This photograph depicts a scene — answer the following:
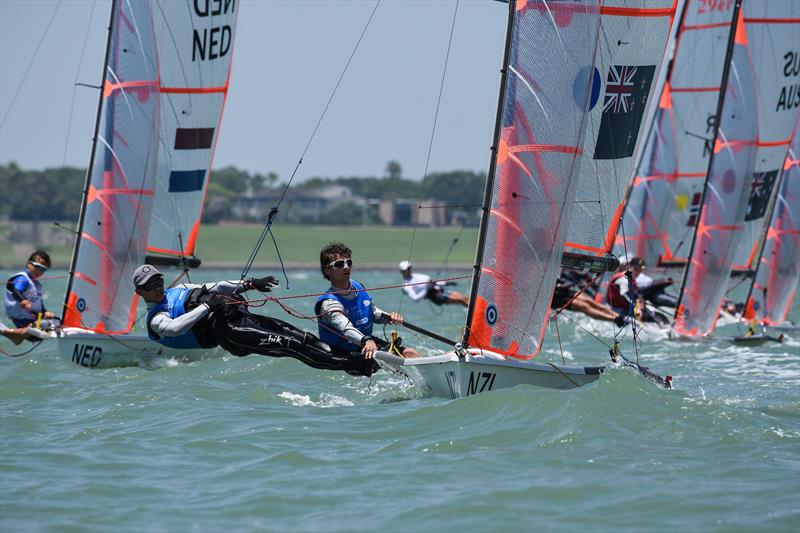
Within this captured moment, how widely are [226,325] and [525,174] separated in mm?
2662

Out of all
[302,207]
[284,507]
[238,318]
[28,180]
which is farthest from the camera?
[302,207]

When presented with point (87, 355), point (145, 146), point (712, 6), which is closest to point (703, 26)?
point (712, 6)

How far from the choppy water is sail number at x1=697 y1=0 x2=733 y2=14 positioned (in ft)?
44.3

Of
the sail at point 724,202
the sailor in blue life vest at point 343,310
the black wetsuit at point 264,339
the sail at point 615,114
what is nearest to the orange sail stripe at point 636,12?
the sail at point 615,114

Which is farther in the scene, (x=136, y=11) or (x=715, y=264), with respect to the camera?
(x=715, y=264)

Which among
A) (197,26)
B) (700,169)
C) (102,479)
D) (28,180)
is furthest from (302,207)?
(102,479)

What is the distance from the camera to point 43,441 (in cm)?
753

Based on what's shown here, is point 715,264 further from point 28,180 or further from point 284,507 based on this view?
point 28,180

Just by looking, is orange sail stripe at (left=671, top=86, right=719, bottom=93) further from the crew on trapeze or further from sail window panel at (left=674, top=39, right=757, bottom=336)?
the crew on trapeze

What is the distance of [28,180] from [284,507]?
84251 millimetres

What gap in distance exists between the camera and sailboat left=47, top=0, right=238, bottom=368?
12969mm

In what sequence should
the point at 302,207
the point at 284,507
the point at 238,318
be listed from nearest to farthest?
1. the point at 284,507
2. the point at 238,318
3. the point at 302,207

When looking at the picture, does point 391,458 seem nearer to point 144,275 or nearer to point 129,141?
point 144,275

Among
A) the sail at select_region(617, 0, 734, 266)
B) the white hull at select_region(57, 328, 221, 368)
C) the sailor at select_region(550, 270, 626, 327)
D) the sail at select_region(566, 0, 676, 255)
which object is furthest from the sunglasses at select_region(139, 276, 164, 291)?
the sail at select_region(617, 0, 734, 266)
